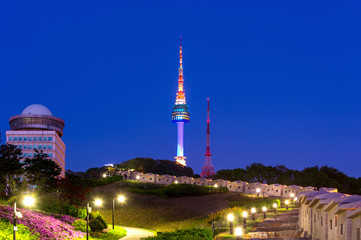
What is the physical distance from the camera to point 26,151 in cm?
12194

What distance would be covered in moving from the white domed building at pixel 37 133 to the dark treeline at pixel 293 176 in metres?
40.0

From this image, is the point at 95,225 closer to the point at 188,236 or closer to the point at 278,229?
the point at 188,236

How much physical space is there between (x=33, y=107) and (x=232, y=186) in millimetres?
72006

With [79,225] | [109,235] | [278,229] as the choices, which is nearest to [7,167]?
[79,225]

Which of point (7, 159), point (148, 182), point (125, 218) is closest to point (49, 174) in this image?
point (7, 159)

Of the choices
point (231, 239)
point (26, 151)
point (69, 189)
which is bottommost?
point (231, 239)

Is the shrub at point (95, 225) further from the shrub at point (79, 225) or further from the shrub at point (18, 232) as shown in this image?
the shrub at point (18, 232)

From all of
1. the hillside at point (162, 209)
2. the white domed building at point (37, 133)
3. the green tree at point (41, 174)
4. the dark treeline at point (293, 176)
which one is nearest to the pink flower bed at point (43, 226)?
the hillside at point (162, 209)

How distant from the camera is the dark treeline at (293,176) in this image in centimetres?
9631

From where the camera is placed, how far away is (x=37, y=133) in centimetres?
12238

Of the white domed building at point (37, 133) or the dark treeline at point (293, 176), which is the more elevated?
the white domed building at point (37, 133)

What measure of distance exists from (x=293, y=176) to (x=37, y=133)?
Answer: 5941cm

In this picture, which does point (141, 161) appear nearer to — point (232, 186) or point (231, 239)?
point (232, 186)

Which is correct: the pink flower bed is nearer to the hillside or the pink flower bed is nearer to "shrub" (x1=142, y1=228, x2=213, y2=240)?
"shrub" (x1=142, y1=228, x2=213, y2=240)
